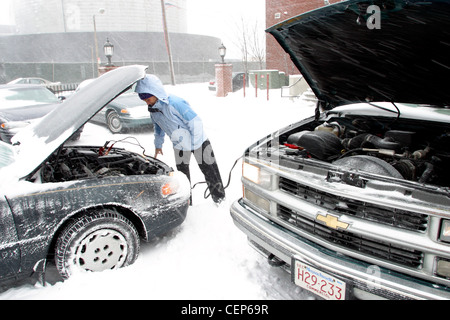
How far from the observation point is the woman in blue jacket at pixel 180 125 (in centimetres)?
326

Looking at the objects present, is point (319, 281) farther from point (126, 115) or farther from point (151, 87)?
point (126, 115)

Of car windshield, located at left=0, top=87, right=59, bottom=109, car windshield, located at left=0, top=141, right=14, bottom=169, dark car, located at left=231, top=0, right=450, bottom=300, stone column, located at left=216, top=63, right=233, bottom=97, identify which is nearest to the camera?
dark car, located at left=231, top=0, right=450, bottom=300

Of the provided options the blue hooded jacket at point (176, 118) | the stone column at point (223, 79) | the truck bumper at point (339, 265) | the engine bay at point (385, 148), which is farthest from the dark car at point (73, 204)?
the stone column at point (223, 79)

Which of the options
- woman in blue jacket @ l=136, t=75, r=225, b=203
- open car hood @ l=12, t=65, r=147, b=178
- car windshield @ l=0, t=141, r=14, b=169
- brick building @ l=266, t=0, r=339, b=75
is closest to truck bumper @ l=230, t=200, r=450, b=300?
woman in blue jacket @ l=136, t=75, r=225, b=203

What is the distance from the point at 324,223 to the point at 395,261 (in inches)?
16.4

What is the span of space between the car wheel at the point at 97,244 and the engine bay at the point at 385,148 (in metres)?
1.50

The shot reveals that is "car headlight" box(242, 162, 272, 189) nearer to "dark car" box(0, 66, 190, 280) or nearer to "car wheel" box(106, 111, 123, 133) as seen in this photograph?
"dark car" box(0, 66, 190, 280)

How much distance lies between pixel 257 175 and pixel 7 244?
1868 mm

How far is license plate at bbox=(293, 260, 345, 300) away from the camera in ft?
5.76

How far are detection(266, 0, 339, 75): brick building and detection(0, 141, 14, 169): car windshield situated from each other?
19.1 meters

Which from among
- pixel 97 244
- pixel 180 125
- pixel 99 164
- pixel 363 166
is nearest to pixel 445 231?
pixel 363 166

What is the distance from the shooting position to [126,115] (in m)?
7.71

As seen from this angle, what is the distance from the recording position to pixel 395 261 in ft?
5.49
